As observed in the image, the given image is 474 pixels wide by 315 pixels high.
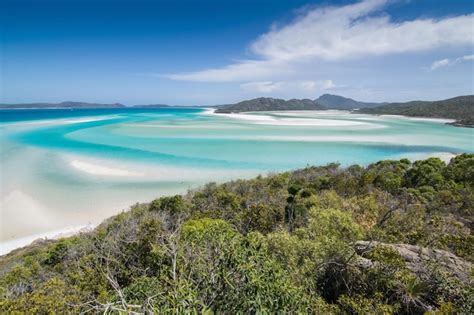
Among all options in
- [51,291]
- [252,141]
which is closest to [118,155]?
[252,141]

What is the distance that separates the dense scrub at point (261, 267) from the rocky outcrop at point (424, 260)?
1.8 inches

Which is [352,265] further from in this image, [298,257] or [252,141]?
[252,141]

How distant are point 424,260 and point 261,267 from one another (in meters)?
4.79

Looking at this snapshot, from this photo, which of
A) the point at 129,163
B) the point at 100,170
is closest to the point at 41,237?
the point at 100,170

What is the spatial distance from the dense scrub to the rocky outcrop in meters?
0.05

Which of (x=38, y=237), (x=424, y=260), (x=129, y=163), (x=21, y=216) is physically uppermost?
(x=424, y=260)

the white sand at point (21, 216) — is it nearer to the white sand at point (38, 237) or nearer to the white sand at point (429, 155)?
the white sand at point (38, 237)

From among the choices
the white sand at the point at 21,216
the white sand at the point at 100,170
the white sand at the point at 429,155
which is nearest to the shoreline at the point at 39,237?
the white sand at the point at 21,216

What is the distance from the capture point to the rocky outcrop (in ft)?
23.2

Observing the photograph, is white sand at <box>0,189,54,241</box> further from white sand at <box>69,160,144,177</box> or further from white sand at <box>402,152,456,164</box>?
white sand at <box>402,152,456,164</box>

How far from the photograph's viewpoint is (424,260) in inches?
291

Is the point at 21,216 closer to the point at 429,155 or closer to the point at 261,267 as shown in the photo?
the point at 261,267

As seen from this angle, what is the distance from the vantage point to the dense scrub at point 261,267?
498cm

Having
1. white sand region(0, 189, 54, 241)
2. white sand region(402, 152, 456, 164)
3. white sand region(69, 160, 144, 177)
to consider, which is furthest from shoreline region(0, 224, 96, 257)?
white sand region(402, 152, 456, 164)
